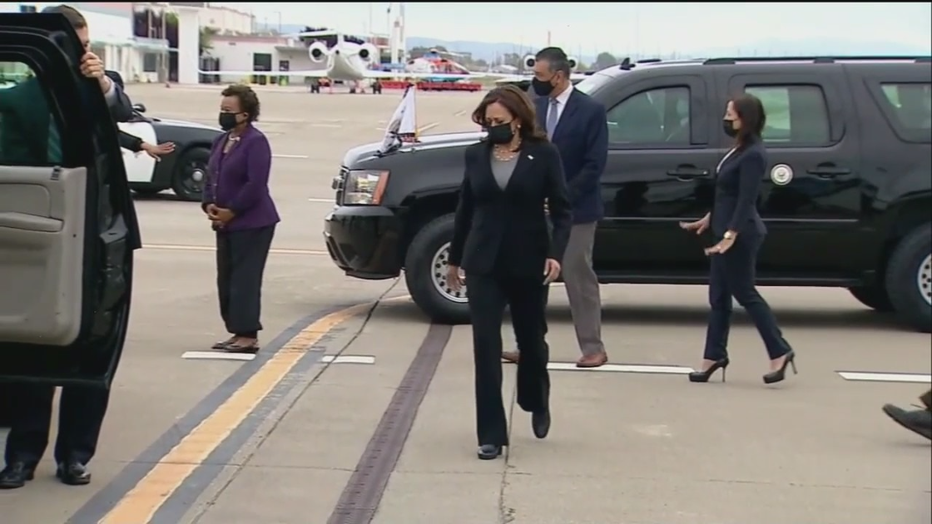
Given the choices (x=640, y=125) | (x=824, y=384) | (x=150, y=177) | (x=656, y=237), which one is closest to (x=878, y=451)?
(x=824, y=384)

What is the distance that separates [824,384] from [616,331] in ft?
6.20

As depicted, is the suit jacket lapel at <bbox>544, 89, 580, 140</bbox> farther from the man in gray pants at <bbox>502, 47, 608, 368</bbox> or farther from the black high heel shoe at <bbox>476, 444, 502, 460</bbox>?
the black high heel shoe at <bbox>476, 444, 502, 460</bbox>

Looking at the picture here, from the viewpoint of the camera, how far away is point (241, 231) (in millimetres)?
7848

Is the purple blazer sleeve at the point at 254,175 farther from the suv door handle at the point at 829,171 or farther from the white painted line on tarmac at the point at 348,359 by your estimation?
the suv door handle at the point at 829,171

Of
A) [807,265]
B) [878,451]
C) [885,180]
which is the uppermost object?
[885,180]

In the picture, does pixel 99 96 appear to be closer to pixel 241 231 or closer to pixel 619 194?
pixel 241 231

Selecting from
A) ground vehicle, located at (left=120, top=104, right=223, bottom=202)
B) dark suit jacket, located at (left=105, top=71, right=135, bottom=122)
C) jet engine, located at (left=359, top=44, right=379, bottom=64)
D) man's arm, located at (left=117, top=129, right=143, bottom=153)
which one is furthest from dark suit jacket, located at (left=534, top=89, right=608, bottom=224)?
jet engine, located at (left=359, top=44, right=379, bottom=64)

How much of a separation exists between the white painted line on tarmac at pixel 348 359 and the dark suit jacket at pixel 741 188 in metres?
2.35

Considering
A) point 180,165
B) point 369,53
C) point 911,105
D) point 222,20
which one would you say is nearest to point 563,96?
point 911,105

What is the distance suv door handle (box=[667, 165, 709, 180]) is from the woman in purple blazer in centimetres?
290

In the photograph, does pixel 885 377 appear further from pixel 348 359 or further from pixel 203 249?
pixel 203 249

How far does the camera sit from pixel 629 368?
7.86 metres

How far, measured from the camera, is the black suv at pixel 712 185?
898 centimetres

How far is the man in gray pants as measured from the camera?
7.38 m
